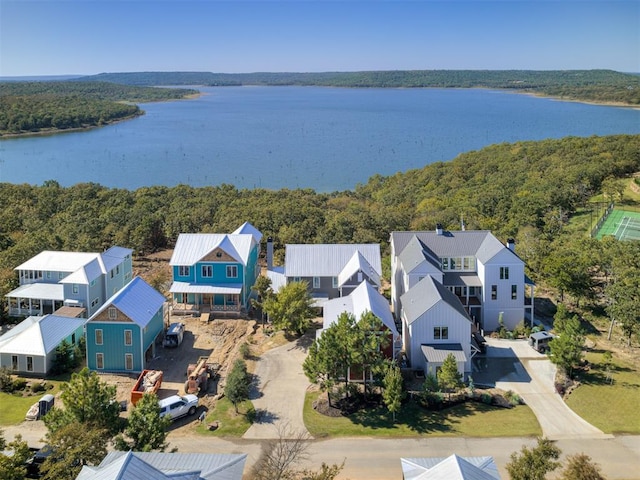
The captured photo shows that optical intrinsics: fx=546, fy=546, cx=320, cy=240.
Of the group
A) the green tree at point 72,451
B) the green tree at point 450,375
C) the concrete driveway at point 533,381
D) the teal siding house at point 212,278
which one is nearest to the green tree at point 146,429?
the green tree at point 72,451

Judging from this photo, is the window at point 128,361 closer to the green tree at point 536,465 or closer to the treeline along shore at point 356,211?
the treeline along shore at point 356,211

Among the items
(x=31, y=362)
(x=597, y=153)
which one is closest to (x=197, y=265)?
(x=31, y=362)

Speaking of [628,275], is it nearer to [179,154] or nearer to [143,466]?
[143,466]

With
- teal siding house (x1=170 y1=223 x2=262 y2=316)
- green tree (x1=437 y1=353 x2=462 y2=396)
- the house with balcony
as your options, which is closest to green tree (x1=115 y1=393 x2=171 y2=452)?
green tree (x1=437 y1=353 x2=462 y2=396)

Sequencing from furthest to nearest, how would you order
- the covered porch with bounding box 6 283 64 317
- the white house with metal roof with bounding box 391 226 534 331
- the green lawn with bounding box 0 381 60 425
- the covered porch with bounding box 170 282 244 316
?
1. the covered porch with bounding box 170 282 244 316
2. the covered porch with bounding box 6 283 64 317
3. the white house with metal roof with bounding box 391 226 534 331
4. the green lawn with bounding box 0 381 60 425

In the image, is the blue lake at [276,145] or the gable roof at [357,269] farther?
the blue lake at [276,145]

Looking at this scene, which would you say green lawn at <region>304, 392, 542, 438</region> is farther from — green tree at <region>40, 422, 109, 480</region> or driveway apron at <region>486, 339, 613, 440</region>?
green tree at <region>40, 422, 109, 480</region>
